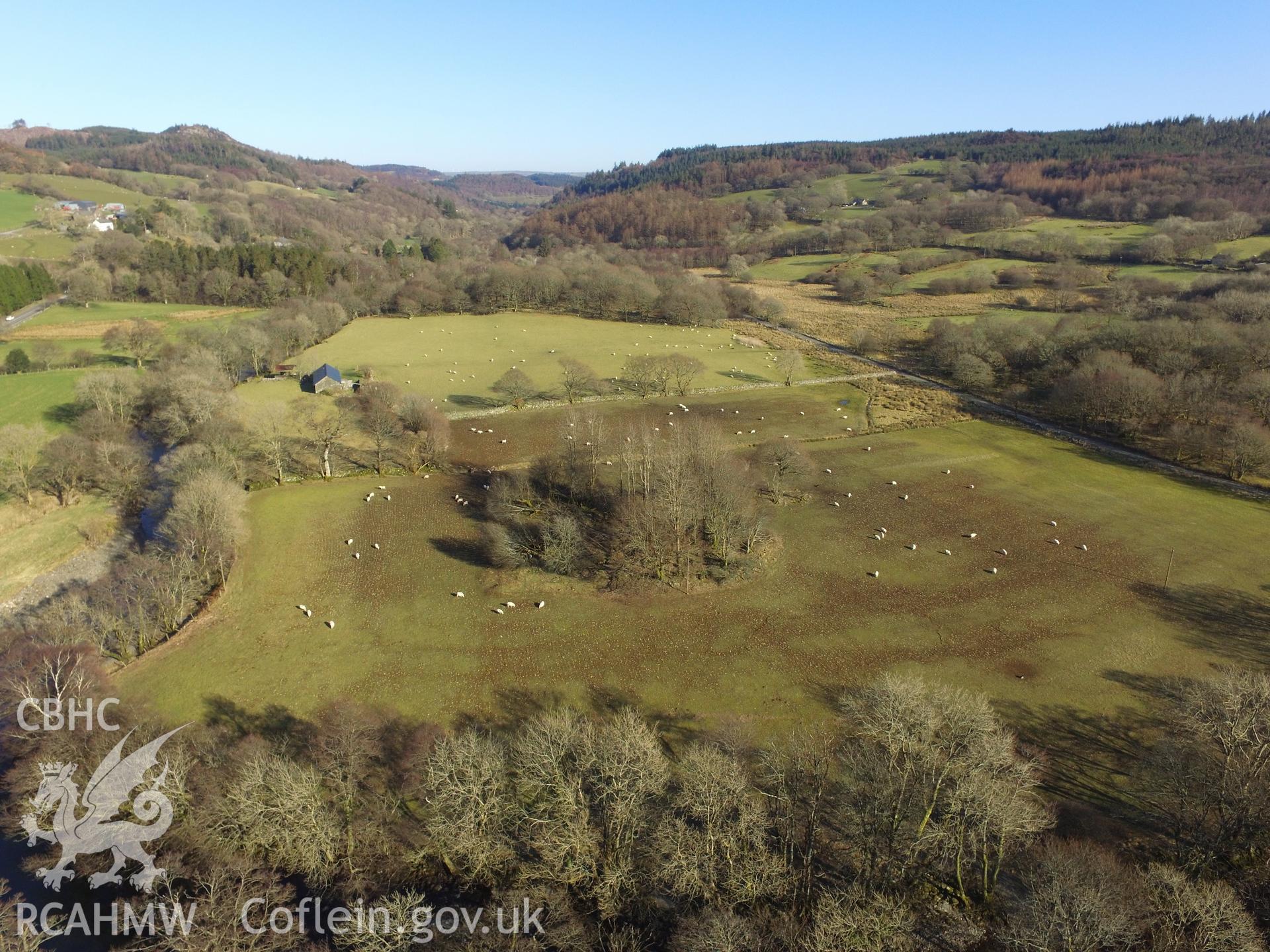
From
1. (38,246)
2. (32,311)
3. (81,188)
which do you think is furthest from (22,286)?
(81,188)

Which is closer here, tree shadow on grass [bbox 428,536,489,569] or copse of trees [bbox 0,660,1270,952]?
copse of trees [bbox 0,660,1270,952]

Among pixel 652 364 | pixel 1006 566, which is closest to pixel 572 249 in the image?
pixel 652 364

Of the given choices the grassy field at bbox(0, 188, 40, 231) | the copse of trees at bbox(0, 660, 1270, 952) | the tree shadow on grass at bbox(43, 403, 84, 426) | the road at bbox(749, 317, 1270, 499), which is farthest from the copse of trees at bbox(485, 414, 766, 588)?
the grassy field at bbox(0, 188, 40, 231)

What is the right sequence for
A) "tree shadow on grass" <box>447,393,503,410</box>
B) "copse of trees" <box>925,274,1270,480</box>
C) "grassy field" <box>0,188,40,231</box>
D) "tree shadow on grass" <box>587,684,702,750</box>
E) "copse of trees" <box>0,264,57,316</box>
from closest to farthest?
"tree shadow on grass" <box>587,684,702,750</box>
"copse of trees" <box>925,274,1270,480</box>
"tree shadow on grass" <box>447,393,503,410</box>
"copse of trees" <box>0,264,57,316</box>
"grassy field" <box>0,188,40,231</box>

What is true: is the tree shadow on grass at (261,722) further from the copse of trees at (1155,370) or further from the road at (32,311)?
the road at (32,311)

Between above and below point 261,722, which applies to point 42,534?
above

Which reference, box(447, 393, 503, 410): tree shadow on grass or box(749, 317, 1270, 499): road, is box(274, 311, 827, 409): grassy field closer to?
box(447, 393, 503, 410): tree shadow on grass

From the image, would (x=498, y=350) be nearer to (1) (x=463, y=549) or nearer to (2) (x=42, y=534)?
(1) (x=463, y=549)
